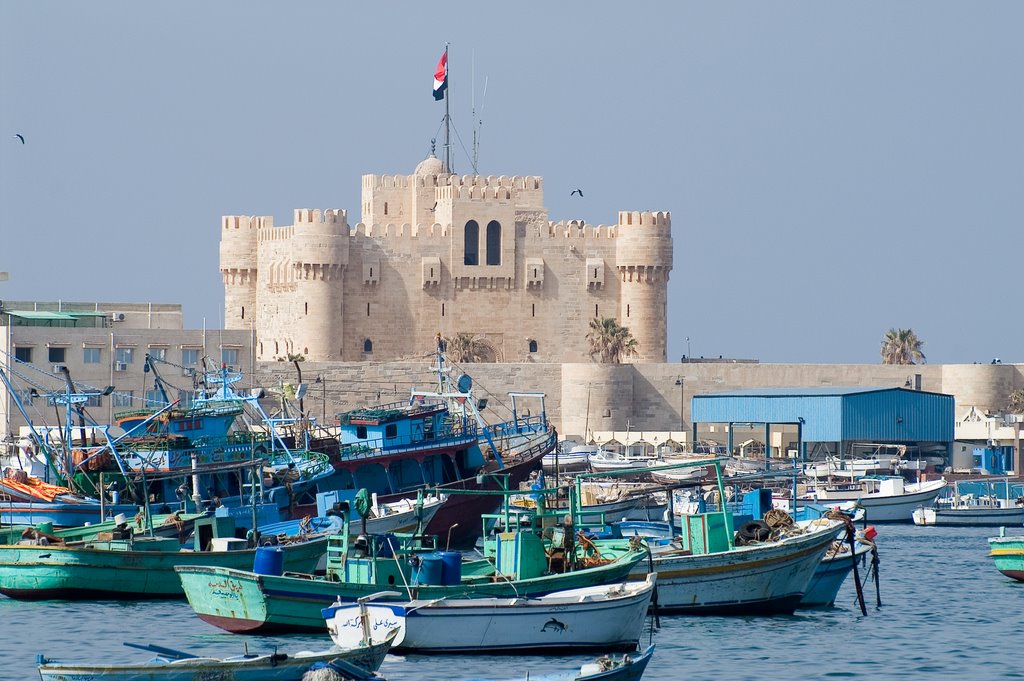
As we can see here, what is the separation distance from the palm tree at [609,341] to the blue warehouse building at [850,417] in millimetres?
7196

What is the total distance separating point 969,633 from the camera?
98.7 feet

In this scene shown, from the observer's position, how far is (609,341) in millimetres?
77188

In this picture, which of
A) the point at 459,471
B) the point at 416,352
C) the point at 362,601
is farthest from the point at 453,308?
the point at 362,601

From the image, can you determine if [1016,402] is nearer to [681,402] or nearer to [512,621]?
[681,402]

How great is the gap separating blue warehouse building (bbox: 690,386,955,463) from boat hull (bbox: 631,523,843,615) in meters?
37.4

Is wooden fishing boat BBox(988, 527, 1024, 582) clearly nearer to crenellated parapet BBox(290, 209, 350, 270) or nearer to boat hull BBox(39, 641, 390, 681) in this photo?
boat hull BBox(39, 641, 390, 681)

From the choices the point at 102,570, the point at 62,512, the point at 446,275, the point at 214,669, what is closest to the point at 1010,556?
the point at 102,570

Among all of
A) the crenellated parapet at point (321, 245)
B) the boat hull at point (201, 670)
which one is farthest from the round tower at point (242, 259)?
the boat hull at point (201, 670)

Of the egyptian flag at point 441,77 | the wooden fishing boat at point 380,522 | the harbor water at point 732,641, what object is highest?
the egyptian flag at point 441,77

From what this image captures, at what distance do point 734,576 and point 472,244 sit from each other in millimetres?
49297

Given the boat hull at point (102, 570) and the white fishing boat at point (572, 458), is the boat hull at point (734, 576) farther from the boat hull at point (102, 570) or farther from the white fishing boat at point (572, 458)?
the white fishing boat at point (572, 458)

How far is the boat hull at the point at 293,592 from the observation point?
86.2ft

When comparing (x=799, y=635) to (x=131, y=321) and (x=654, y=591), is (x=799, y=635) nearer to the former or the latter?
(x=654, y=591)

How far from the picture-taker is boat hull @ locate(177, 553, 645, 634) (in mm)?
26267
